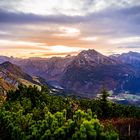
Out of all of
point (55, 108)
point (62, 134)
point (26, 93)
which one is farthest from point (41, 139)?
point (26, 93)

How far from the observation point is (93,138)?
251 ft

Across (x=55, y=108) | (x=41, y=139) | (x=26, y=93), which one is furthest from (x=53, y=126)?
(x=26, y=93)

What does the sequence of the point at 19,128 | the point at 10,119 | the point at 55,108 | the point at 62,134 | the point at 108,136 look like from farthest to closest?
the point at 55,108, the point at 10,119, the point at 19,128, the point at 62,134, the point at 108,136

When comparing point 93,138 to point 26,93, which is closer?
point 93,138

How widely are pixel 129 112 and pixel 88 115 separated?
212ft

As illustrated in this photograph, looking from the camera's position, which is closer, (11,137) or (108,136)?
(108,136)

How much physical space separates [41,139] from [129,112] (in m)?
74.3

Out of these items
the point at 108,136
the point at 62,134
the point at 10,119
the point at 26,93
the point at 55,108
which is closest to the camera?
the point at 108,136

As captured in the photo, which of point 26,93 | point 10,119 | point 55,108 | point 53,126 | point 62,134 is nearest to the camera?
point 62,134

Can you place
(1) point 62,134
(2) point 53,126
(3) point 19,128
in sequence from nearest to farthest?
(1) point 62,134 → (2) point 53,126 → (3) point 19,128

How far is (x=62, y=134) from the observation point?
8156 cm

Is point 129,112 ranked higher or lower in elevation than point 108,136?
lower

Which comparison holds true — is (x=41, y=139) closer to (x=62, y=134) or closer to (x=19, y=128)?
(x=62, y=134)

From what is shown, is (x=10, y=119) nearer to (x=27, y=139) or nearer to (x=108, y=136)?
(x=27, y=139)
